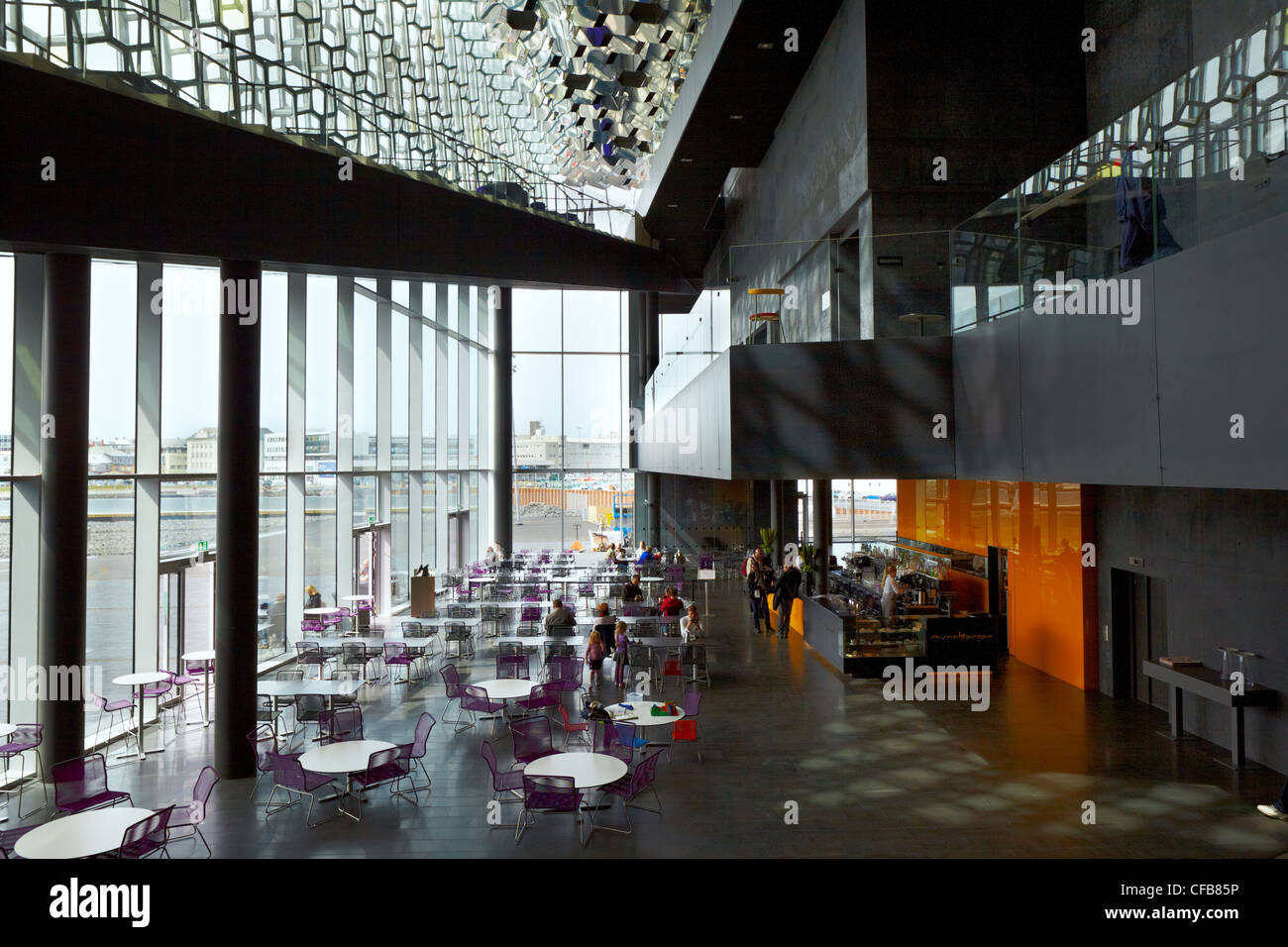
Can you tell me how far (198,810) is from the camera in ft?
21.4

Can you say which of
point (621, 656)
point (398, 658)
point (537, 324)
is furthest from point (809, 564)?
point (537, 324)

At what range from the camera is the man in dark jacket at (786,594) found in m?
15.2

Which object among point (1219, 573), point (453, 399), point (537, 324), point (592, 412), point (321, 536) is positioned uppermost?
point (537, 324)

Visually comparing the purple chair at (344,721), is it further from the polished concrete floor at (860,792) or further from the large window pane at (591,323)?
the large window pane at (591,323)

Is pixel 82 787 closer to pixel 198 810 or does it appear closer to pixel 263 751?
pixel 198 810

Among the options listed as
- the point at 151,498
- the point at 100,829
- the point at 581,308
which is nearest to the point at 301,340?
the point at 151,498

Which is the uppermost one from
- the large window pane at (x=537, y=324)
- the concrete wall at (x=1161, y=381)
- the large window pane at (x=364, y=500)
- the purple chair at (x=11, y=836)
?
the large window pane at (x=537, y=324)

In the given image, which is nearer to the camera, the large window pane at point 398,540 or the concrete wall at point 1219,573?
the concrete wall at point 1219,573

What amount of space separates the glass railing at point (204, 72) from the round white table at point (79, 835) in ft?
18.0

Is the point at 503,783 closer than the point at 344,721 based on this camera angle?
Yes

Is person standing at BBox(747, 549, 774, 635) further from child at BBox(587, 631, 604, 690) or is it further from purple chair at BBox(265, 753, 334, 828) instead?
purple chair at BBox(265, 753, 334, 828)

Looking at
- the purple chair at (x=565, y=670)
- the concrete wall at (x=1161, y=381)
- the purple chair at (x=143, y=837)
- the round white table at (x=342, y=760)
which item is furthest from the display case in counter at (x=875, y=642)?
the purple chair at (x=143, y=837)

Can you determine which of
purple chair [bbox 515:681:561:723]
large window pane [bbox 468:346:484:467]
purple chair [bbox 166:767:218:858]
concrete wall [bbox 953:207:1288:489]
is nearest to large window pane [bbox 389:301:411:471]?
large window pane [bbox 468:346:484:467]

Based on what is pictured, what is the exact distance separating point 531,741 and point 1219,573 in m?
7.34
